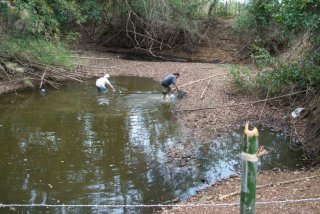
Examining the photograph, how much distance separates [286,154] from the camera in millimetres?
9016

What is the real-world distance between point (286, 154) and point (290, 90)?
327 centimetres

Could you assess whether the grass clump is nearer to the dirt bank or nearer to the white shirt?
the dirt bank

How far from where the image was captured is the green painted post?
108 inches

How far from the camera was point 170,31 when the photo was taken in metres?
24.0

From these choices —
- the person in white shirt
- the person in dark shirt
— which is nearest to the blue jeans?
the person in white shirt

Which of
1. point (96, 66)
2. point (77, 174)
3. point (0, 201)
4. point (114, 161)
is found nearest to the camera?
point (0, 201)

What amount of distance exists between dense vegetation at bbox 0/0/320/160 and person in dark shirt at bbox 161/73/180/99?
2.00m

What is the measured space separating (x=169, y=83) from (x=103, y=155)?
5397mm

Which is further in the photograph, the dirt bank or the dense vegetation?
the dense vegetation

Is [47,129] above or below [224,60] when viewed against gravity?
below

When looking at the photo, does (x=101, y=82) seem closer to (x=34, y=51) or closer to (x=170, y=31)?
(x=34, y=51)

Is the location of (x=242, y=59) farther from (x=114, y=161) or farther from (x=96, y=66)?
(x=114, y=161)

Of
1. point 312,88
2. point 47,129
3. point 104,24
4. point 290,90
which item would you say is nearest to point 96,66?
point 104,24

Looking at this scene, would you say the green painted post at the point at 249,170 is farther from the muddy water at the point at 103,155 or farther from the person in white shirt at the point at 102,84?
the person in white shirt at the point at 102,84
